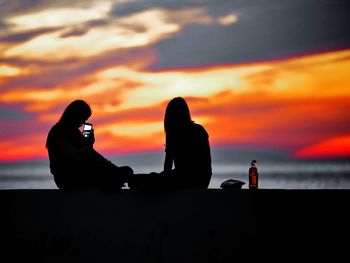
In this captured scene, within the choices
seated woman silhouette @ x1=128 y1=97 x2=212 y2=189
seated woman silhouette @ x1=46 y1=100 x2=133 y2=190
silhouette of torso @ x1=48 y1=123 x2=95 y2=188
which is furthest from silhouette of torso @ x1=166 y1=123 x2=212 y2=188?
silhouette of torso @ x1=48 y1=123 x2=95 y2=188

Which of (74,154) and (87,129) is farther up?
→ (87,129)

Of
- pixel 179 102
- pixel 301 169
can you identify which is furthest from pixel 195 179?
pixel 301 169

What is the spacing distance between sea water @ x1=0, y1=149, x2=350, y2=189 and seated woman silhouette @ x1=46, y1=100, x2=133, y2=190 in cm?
2341

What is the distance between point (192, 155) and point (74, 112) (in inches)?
43.1

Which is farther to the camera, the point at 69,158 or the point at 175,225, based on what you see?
the point at 69,158

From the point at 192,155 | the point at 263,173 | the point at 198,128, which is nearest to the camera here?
the point at 192,155

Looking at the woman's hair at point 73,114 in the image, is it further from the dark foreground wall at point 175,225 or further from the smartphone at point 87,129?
the dark foreground wall at point 175,225

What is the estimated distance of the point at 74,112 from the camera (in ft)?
19.1

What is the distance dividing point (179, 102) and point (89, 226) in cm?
137

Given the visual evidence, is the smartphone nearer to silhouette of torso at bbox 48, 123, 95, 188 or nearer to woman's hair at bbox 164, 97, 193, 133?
silhouette of torso at bbox 48, 123, 95, 188

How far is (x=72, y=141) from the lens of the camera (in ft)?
19.5

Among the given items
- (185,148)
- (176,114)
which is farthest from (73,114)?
(185,148)

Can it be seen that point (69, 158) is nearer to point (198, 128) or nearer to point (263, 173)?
point (198, 128)

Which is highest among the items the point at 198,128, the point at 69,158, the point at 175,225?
the point at 198,128
